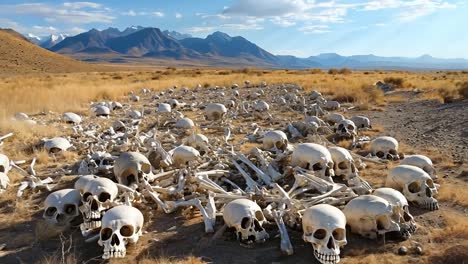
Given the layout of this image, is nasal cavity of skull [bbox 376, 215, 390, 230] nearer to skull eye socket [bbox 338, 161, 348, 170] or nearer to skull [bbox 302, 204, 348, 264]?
skull [bbox 302, 204, 348, 264]

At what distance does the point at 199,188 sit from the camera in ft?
22.5

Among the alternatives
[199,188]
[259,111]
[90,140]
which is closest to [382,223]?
[199,188]

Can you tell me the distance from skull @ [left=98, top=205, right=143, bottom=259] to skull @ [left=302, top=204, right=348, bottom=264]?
2015 millimetres

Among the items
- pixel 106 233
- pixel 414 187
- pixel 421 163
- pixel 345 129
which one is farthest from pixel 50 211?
pixel 345 129

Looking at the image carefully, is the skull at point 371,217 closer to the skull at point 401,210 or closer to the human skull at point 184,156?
the skull at point 401,210

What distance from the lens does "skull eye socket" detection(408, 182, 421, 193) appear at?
21.1 feet

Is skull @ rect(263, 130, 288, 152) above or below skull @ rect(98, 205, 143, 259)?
above

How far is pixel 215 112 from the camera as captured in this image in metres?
14.1

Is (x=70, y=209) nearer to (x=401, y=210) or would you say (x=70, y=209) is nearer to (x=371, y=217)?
(x=371, y=217)

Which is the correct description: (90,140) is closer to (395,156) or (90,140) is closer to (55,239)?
(55,239)

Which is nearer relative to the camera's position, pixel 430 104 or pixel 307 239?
pixel 307 239

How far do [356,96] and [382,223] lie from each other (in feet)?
47.3

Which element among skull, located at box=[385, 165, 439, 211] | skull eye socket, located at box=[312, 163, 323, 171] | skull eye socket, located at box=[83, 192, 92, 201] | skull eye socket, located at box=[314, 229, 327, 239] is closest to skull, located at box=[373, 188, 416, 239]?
skull, located at box=[385, 165, 439, 211]

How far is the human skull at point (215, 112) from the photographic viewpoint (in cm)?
1408
